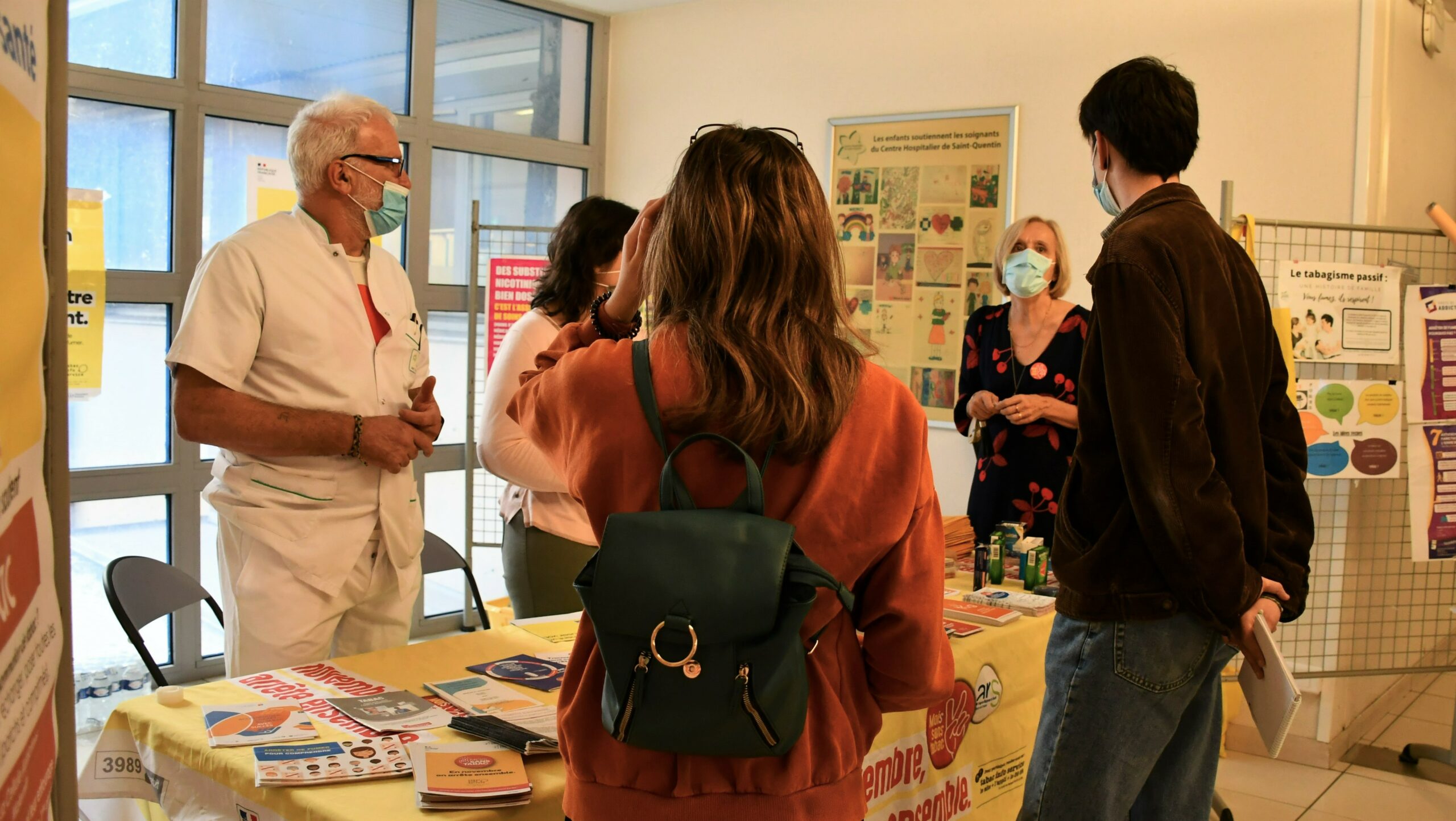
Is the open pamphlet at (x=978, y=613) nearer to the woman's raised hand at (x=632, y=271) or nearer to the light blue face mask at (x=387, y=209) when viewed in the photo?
the woman's raised hand at (x=632, y=271)

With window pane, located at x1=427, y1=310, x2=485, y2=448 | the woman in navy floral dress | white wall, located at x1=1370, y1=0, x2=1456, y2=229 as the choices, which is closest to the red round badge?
the woman in navy floral dress

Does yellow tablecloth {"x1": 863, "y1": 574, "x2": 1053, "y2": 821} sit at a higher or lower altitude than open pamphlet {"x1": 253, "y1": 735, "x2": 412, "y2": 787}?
lower

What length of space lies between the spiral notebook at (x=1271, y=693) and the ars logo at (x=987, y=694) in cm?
58

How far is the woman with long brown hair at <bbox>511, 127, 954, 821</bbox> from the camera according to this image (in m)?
1.21

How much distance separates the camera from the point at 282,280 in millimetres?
2281

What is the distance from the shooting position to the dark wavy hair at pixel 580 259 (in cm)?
269

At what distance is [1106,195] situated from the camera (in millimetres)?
2018

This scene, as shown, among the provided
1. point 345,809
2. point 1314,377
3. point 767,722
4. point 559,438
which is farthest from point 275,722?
point 1314,377

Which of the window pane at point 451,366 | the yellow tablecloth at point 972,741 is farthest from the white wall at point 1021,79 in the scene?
the yellow tablecloth at point 972,741

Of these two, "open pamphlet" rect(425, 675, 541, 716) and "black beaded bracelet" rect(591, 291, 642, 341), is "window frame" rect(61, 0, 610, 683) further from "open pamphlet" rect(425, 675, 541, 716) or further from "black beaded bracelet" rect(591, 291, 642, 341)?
"black beaded bracelet" rect(591, 291, 642, 341)

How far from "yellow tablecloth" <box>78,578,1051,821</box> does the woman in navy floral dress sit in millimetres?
743

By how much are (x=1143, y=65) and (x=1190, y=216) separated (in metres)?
0.31

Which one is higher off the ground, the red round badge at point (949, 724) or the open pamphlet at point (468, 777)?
the open pamphlet at point (468, 777)

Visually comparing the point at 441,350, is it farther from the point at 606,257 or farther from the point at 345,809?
the point at 345,809
